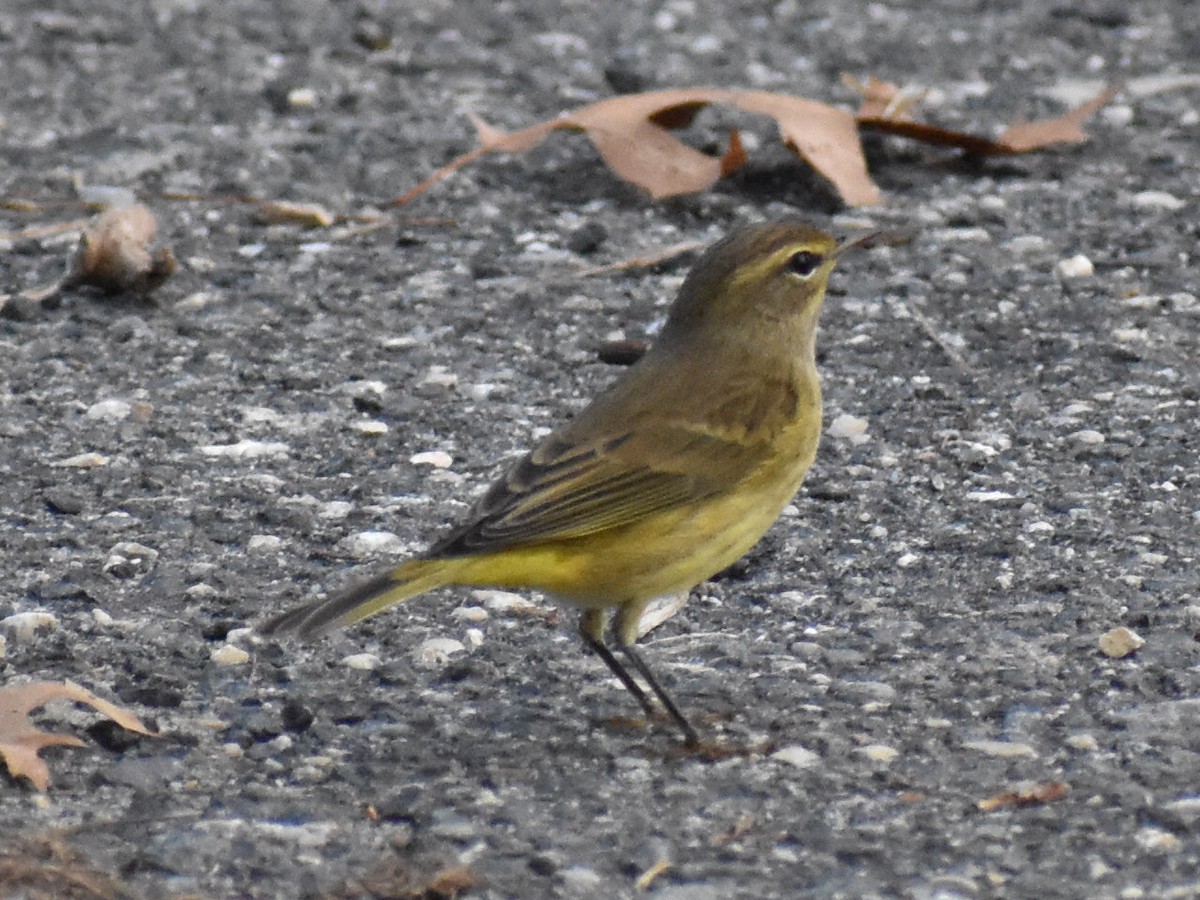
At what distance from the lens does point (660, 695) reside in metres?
4.49

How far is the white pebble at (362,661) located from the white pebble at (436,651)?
0.10 meters

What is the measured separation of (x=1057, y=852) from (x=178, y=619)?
89.6 inches

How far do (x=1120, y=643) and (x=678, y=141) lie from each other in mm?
3556

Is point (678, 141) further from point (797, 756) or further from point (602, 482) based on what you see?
point (797, 756)

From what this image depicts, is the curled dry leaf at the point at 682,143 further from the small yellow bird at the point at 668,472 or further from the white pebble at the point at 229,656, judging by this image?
the white pebble at the point at 229,656

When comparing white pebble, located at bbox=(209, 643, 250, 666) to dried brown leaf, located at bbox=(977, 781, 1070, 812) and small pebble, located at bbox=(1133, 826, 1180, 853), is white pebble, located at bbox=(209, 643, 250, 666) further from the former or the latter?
small pebble, located at bbox=(1133, 826, 1180, 853)

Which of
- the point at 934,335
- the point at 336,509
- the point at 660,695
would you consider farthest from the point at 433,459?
the point at 934,335

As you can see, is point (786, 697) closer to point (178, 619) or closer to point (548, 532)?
point (548, 532)

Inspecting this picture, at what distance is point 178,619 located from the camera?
496cm

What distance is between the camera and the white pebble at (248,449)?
5961mm

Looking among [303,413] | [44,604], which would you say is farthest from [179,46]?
[44,604]

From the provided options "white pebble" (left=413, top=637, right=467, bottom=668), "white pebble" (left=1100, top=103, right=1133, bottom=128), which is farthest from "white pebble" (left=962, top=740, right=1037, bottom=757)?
"white pebble" (left=1100, top=103, right=1133, bottom=128)

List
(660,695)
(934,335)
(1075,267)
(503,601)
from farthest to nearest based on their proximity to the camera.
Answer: (1075,267)
(934,335)
(503,601)
(660,695)

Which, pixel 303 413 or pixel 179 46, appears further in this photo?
pixel 179 46
